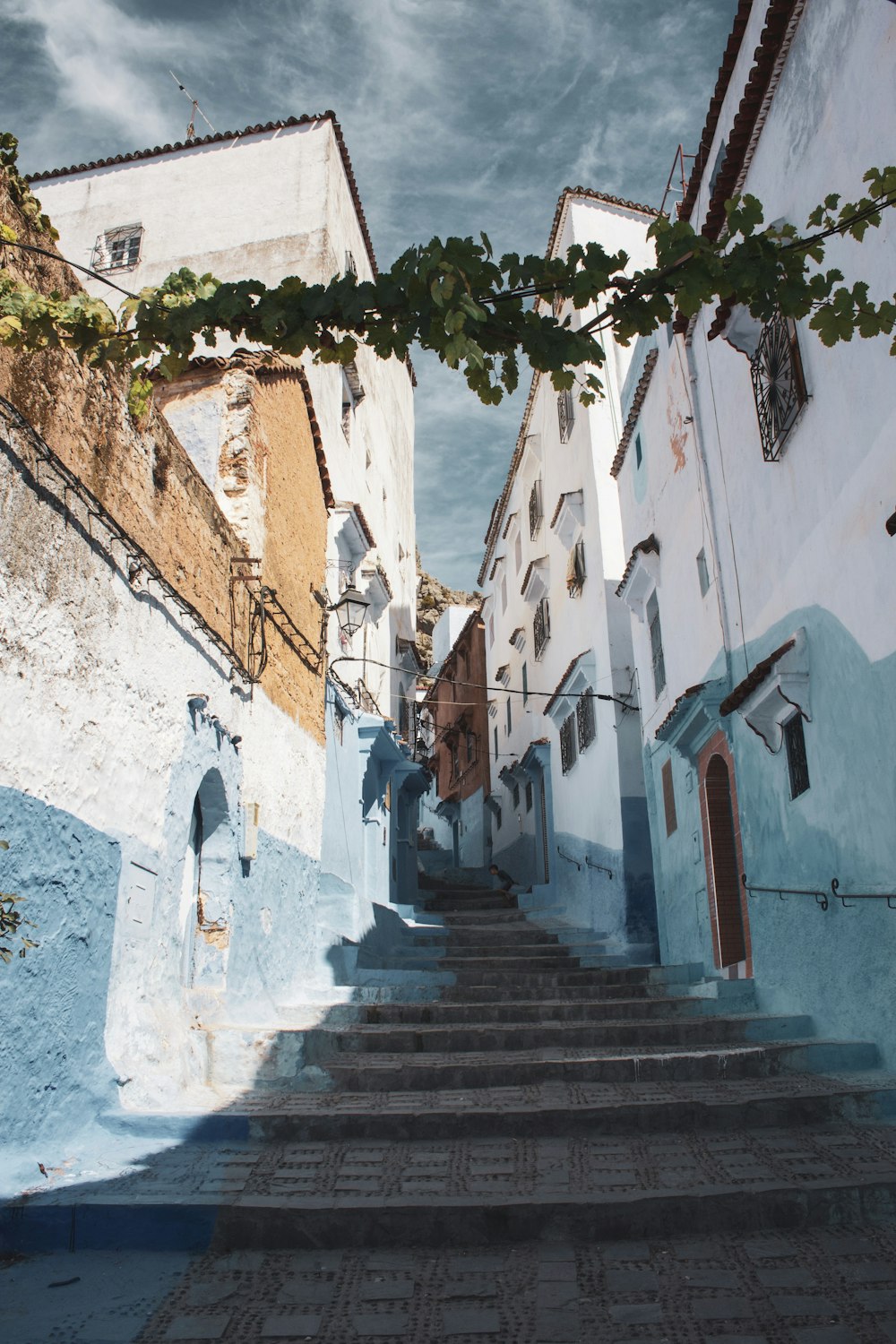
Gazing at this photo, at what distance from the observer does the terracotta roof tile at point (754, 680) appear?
324 inches

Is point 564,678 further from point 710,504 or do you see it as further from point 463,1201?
point 463,1201

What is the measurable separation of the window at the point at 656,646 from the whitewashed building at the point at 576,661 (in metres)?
2.16

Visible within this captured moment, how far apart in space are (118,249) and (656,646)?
1243 centimetres

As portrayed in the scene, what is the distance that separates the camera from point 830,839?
7898 mm

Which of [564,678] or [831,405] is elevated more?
[564,678]

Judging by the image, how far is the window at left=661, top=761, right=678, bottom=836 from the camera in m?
13.1

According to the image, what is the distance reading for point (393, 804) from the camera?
71.0 ft

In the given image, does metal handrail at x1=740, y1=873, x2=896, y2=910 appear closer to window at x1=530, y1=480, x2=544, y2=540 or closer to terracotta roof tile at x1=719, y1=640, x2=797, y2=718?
terracotta roof tile at x1=719, y1=640, x2=797, y2=718

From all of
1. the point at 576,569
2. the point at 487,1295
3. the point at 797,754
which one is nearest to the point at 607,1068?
the point at 487,1295

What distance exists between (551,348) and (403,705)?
70.5 ft

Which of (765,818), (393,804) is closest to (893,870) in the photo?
(765,818)

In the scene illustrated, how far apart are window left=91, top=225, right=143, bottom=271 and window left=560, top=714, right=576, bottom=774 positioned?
38.3 ft

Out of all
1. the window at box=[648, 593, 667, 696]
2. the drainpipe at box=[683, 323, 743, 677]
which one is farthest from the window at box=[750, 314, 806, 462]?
the window at box=[648, 593, 667, 696]

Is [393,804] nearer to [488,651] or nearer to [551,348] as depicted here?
[488,651]
